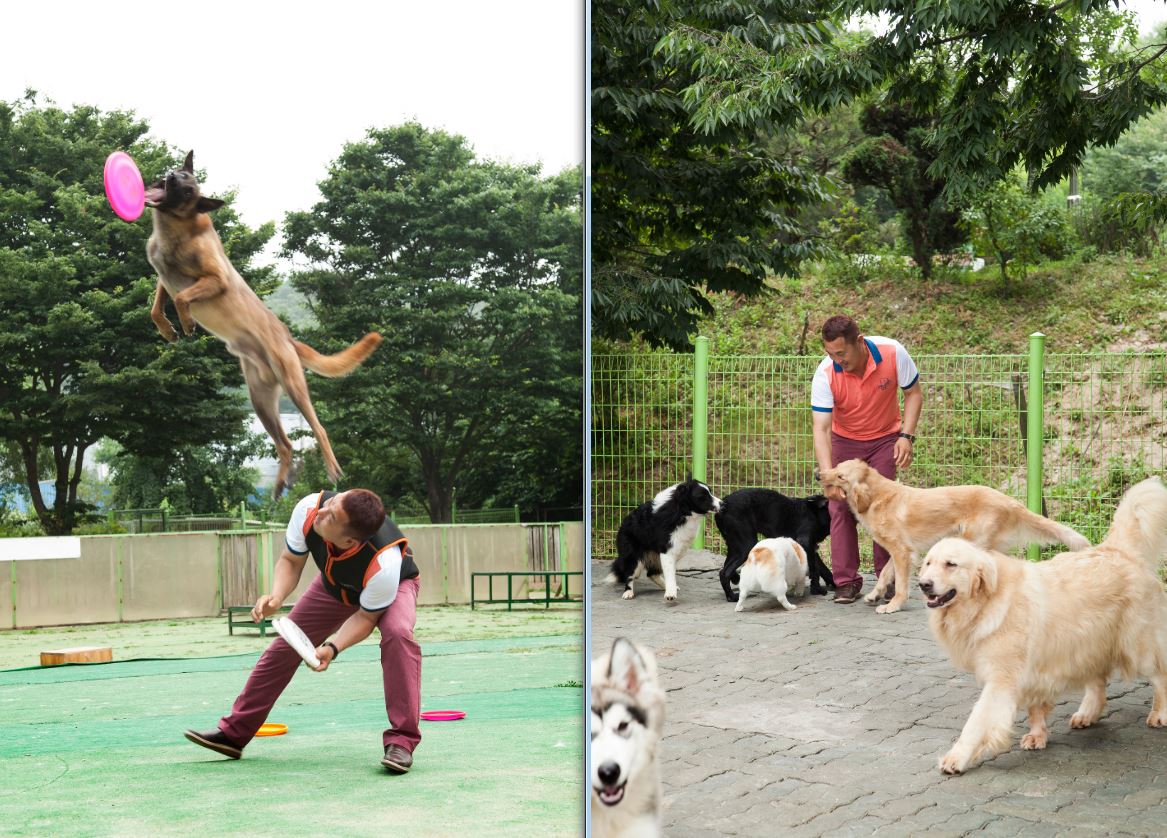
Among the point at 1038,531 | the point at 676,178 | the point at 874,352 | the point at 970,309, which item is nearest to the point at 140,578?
the point at 874,352

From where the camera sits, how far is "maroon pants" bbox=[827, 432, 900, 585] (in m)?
3.85

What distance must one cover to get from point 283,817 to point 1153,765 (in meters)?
1.95

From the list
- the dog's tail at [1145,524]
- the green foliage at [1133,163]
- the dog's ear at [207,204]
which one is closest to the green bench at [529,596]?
the dog's ear at [207,204]

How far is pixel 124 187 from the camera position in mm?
2410

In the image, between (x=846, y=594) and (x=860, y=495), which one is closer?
(x=860, y=495)

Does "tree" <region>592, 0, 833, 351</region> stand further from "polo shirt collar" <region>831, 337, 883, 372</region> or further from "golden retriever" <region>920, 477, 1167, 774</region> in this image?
"golden retriever" <region>920, 477, 1167, 774</region>

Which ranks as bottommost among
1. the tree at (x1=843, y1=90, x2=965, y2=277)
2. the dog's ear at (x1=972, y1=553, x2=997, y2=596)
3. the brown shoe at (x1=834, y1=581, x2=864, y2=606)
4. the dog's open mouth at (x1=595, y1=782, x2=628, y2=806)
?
the dog's open mouth at (x1=595, y1=782, x2=628, y2=806)

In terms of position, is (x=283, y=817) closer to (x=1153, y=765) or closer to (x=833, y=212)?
(x=1153, y=765)

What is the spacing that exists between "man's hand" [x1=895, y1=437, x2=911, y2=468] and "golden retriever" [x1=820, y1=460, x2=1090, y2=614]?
8cm

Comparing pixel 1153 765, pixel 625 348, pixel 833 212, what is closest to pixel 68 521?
pixel 1153 765

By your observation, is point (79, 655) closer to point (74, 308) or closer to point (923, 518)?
point (74, 308)

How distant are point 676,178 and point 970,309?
15.1 feet

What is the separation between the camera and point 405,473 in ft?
8.33

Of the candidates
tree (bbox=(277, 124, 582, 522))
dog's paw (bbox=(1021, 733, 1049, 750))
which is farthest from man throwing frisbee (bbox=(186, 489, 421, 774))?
dog's paw (bbox=(1021, 733, 1049, 750))
